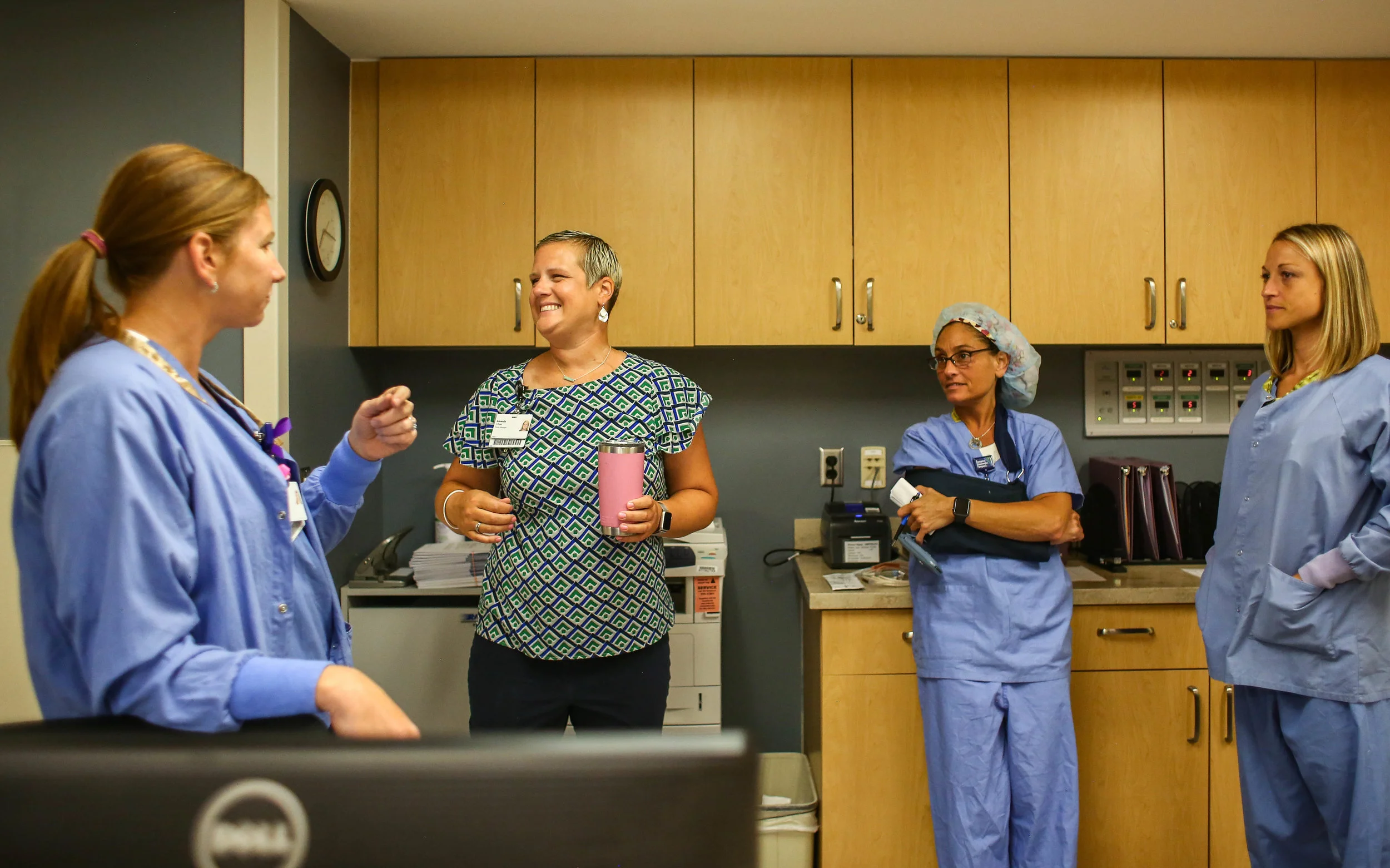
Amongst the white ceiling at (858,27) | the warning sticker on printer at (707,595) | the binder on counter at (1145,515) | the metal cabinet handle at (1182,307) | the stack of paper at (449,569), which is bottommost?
the warning sticker on printer at (707,595)

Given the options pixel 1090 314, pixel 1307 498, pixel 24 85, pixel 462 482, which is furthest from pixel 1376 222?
pixel 24 85

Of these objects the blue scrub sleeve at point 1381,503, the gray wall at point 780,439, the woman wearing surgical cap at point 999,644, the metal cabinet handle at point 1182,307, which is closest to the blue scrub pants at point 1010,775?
the woman wearing surgical cap at point 999,644

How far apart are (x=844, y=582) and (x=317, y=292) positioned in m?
1.64

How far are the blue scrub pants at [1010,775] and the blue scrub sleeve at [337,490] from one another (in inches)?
52.5

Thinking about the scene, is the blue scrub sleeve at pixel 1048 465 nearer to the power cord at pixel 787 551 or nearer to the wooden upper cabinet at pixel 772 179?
the wooden upper cabinet at pixel 772 179

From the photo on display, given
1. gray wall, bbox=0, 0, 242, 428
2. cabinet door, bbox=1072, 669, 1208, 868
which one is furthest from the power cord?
gray wall, bbox=0, 0, 242, 428

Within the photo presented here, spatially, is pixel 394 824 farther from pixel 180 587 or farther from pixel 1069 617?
pixel 1069 617

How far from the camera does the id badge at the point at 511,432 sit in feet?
5.33

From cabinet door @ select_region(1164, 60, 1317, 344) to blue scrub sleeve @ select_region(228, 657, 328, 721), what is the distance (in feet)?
8.31

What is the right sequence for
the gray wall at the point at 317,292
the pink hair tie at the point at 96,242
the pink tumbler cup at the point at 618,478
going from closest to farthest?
the pink hair tie at the point at 96,242
the pink tumbler cup at the point at 618,478
the gray wall at the point at 317,292

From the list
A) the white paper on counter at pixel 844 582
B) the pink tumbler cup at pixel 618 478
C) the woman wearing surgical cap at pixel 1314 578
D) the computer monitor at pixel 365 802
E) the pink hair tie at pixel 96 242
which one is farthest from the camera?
the white paper on counter at pixel 844 582

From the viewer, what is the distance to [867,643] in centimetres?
219

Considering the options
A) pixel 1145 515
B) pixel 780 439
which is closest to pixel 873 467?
pixel 780 439

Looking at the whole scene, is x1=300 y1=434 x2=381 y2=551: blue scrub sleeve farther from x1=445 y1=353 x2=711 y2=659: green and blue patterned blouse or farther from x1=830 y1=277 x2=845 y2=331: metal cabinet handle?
x1=830 y1=277 x2=845 y2=331: metal cabinet handle
